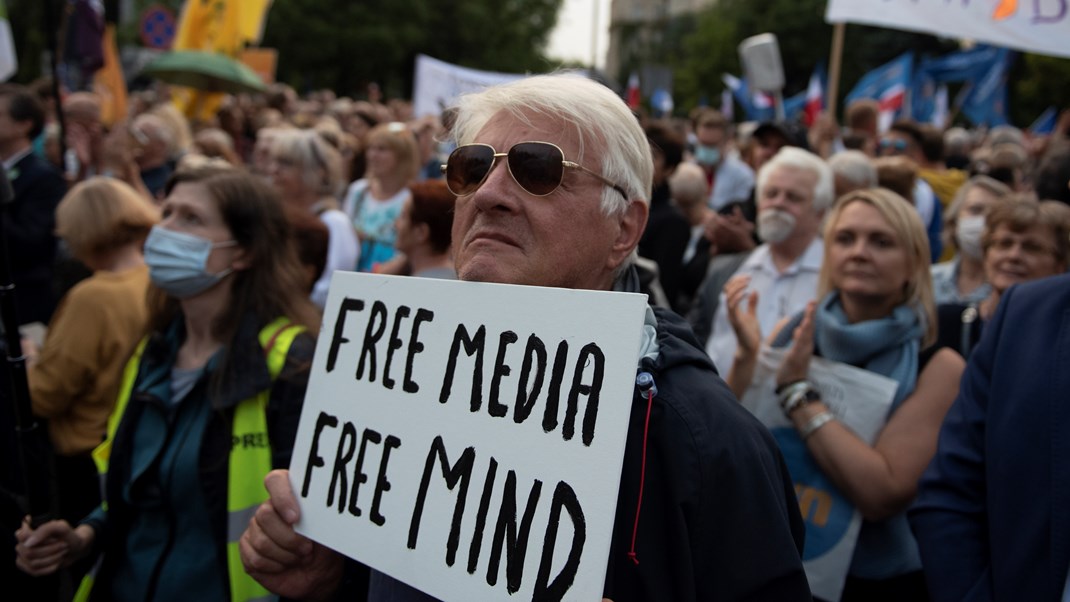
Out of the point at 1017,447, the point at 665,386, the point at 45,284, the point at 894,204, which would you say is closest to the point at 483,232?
the point at 665,386

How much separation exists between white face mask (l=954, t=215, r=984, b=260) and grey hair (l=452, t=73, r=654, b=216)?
3.11 metres

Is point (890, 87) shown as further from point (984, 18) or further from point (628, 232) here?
point (628, 232)

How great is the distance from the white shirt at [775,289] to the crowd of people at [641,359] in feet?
0.04

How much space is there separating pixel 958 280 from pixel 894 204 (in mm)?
1587

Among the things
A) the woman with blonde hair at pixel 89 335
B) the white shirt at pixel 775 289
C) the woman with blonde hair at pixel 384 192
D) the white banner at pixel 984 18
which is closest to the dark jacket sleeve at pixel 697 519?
the white shirt at pixel 775 289

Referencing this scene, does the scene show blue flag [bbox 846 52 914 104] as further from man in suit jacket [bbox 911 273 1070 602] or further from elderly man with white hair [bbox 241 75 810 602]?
elderly man with white hair [bbox 241 75 810 602]

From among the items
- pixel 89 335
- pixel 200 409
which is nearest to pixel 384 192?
pixel 89 335

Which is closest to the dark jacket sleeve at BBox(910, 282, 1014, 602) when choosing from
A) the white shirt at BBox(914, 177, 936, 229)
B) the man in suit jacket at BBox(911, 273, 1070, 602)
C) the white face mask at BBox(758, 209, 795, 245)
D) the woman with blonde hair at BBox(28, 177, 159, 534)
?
the man in suit jacket at BBox(911, 273, 1070, 602)

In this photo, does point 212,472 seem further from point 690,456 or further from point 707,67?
point 707,67

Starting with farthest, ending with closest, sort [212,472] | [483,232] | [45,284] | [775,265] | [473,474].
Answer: [45,284] < [775,265] < [212,472] < [483,232] < [473,474]

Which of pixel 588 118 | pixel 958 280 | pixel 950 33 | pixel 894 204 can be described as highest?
pixel 950 33

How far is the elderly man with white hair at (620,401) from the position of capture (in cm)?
148

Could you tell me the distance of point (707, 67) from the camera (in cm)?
4997

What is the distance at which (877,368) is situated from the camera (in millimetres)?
2793
